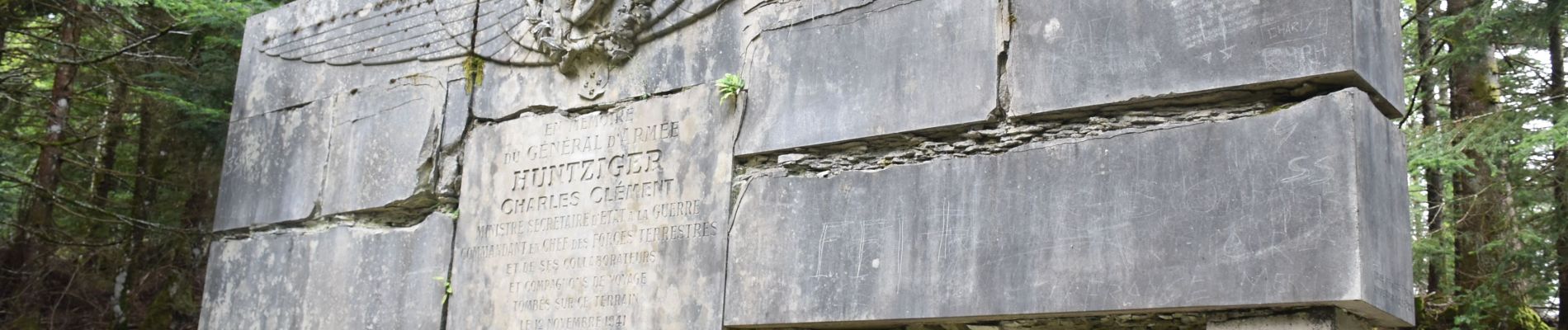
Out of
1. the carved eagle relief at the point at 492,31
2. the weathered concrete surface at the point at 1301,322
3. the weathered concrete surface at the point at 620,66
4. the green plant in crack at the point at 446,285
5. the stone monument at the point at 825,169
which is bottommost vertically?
the weathered concrete surface at the point at 1301,322

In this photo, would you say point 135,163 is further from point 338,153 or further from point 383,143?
point 383,143

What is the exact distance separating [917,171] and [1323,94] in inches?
60.2

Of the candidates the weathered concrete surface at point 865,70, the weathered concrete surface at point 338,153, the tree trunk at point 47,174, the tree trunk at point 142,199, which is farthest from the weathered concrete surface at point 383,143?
the tree trunk at point 47,174

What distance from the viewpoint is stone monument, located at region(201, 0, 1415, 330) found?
14.5 ft

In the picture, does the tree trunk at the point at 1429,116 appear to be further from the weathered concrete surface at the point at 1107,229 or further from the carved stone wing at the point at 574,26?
the carved stone wing at the point at 574,26

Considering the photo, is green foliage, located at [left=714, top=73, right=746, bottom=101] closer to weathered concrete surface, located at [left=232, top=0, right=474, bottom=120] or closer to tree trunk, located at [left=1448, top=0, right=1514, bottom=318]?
weathered concrete surface, located at [left=232, top=0, right=474, bottom=120]

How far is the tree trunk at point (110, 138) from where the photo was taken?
38.2ft

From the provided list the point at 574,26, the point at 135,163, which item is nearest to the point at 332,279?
the point at 574,26

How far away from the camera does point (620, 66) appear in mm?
6414

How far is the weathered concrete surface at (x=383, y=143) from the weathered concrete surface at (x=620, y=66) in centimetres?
36

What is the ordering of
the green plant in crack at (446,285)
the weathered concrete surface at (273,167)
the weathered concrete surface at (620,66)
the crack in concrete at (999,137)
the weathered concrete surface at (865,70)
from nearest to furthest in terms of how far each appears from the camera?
the crack in concrete at (999,137) < the weathered concrete surface at (865,70) < the weathered concrete surface at (620,66) < the green plant in crack at (446,285) < the weathered concrete surface at (273,167)

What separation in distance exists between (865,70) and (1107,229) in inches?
51.8

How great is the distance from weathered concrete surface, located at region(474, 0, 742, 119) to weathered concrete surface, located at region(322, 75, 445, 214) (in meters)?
0.36

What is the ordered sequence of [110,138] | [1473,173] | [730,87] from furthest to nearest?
[110,138], [1473,173], [730,87]
